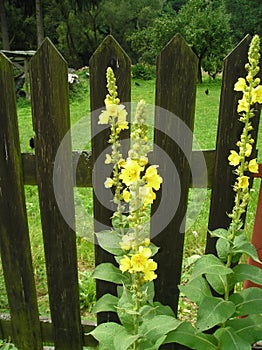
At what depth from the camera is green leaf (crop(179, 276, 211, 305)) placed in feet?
5.11

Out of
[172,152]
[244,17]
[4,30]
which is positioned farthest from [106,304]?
[244,17]

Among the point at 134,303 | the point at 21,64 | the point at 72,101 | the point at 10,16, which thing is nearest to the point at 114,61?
the point at 134,303

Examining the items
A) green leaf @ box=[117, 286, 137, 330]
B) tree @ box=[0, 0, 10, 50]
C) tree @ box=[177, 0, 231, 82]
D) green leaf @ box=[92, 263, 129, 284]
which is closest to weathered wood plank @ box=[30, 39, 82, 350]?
green leaf @ box=[92, 263, 129, 284]

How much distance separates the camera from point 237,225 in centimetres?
145

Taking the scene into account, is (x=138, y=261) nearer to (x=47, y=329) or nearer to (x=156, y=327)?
(x=156, y=327)

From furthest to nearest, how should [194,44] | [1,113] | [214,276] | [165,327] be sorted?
[194,44], [1,113], [214,276], [165,327]

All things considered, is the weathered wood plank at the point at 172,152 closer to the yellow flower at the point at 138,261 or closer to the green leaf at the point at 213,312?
the green leaf at the point at 213,312

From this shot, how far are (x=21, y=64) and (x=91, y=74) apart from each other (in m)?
10.4

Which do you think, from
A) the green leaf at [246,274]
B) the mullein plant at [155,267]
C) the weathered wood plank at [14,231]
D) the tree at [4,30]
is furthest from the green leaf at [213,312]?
the tree at [4,30]

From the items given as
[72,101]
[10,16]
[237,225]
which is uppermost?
[10,16]

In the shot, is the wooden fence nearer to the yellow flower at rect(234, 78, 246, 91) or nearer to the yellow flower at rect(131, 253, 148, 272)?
the yellow flower at rect(234, 78, 246, 91)

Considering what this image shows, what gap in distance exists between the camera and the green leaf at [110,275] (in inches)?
62.0

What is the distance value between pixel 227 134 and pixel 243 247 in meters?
0.51

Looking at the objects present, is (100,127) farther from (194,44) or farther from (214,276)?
(194,44)
